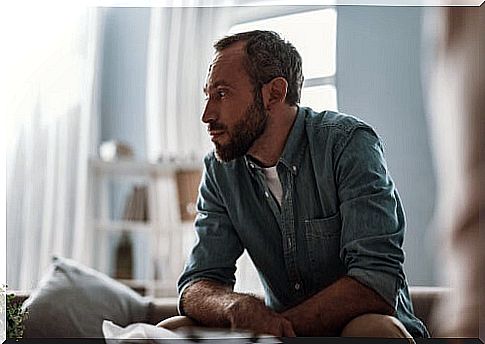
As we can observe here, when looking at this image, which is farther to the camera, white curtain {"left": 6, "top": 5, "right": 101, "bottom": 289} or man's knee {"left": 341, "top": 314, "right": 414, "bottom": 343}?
white curtain {"left": 6, "top": 5, "right": 101, "bottom": 289}

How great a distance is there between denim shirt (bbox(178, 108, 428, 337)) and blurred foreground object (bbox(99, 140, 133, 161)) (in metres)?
0.33

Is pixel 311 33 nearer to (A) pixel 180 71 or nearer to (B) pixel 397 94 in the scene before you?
(B) pixel 397 94

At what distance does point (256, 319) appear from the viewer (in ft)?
7.66

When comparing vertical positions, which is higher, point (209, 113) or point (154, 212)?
point (209, 113)

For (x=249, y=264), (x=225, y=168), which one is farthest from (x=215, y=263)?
(x=225, y=168)

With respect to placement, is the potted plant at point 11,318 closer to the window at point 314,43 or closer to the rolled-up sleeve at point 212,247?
the rolled-up sleeve at point 212,247

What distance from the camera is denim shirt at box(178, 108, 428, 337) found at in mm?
2314

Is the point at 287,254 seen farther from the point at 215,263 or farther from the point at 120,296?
the point at 120,296

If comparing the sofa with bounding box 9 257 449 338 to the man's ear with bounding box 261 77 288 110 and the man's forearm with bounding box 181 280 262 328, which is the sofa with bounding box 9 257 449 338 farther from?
the man's ear with bounding box 261 77 288 110

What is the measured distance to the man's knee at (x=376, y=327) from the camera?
2115 mm

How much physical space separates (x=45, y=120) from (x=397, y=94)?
1028mm

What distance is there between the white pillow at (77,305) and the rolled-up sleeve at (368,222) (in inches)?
25.5

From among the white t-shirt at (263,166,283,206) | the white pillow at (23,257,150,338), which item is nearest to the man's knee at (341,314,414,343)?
the white t-shirt at (263,166,283,206)

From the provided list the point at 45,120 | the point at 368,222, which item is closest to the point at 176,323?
the point at 368,222
